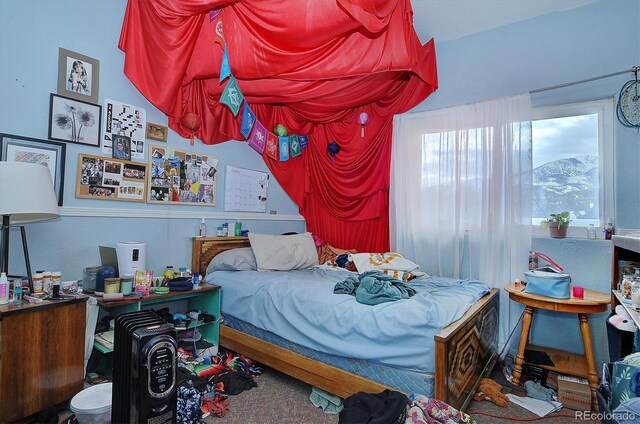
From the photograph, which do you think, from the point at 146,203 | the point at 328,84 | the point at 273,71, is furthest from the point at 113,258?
the point at 328,84

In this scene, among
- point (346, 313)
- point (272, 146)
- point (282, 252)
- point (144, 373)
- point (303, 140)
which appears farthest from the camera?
point (303, 140)

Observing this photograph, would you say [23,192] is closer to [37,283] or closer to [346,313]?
[37,283]

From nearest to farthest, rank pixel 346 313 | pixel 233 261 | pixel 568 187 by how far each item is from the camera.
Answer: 1. pixel 346 313
2. pixel 568 187
3. pixel 233 261

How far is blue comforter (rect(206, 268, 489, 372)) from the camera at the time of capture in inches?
66.4

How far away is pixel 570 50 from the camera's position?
2.61 metres

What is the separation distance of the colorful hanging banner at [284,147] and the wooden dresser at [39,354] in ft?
7.48

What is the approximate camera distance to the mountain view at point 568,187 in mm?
2561

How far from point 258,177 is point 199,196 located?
2.42ft

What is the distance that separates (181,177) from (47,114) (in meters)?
0.96

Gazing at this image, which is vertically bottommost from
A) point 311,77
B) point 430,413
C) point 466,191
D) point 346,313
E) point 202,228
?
point 430,413

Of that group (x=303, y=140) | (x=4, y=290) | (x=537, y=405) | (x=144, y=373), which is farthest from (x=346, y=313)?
(x=303, y=140)

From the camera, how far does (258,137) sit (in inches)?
125

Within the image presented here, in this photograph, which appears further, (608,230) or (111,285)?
(608,230)

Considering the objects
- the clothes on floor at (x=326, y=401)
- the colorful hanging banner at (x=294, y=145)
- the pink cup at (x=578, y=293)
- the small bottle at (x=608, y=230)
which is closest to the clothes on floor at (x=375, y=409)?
the clothes on floor at (x=326, y=401)
